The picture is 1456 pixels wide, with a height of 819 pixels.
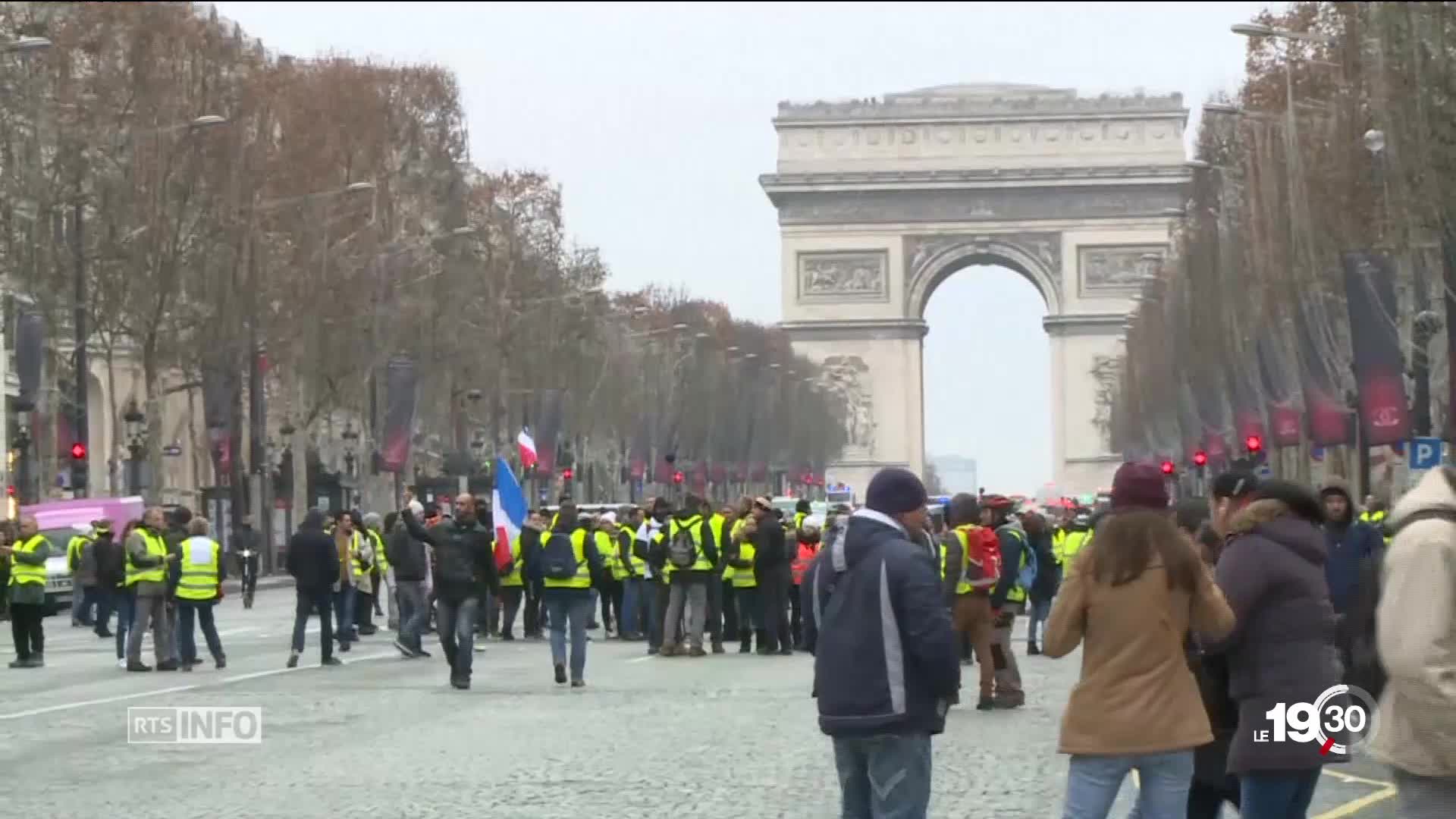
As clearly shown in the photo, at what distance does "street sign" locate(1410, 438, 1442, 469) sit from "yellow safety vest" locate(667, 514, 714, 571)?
8.84m

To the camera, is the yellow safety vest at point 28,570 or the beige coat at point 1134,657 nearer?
the beige coat at point 1134,657

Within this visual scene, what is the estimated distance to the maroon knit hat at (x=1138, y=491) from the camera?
9711 mm

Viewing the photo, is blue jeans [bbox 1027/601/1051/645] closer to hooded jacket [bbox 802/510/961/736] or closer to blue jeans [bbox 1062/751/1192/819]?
hooded jacket [bbox 802/510/961/736]

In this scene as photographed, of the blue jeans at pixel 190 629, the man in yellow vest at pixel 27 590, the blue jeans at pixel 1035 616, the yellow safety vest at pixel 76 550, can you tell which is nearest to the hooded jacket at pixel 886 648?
the blue jeans at pixel 190 629

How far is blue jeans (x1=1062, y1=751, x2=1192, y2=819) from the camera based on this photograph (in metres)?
9.41

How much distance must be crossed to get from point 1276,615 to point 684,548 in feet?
68.3

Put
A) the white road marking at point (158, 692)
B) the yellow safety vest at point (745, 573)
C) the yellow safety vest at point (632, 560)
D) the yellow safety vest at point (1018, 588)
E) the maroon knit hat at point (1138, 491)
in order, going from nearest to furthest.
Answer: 1. the maroon knit hat at point (1138, 491)
2. the white road marking at point (158, 692)
3. the yellow safety vest at point (1018, 588)
4. the yellow safety vest at point (745, 573)
5. the yellow safety vest at point (632, 560)

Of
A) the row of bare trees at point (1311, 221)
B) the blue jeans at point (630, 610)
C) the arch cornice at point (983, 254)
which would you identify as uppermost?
the arch cornice at point (983, 254)

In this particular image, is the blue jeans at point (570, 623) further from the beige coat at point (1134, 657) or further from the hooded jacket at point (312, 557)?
the beige coat at point (1134, 657)

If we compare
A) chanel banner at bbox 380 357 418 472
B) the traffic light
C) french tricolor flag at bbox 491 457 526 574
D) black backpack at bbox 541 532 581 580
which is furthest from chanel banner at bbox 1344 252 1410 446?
chanel banner at bbox 380 357 418 472

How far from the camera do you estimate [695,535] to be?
30.5m

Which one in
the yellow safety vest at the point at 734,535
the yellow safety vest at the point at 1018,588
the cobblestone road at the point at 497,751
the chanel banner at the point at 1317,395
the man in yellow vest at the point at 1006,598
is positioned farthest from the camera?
the chanel banner at the point at 1317,395

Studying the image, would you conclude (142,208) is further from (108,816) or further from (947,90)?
(947,90)

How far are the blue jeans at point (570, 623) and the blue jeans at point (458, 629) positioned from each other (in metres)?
0.66
